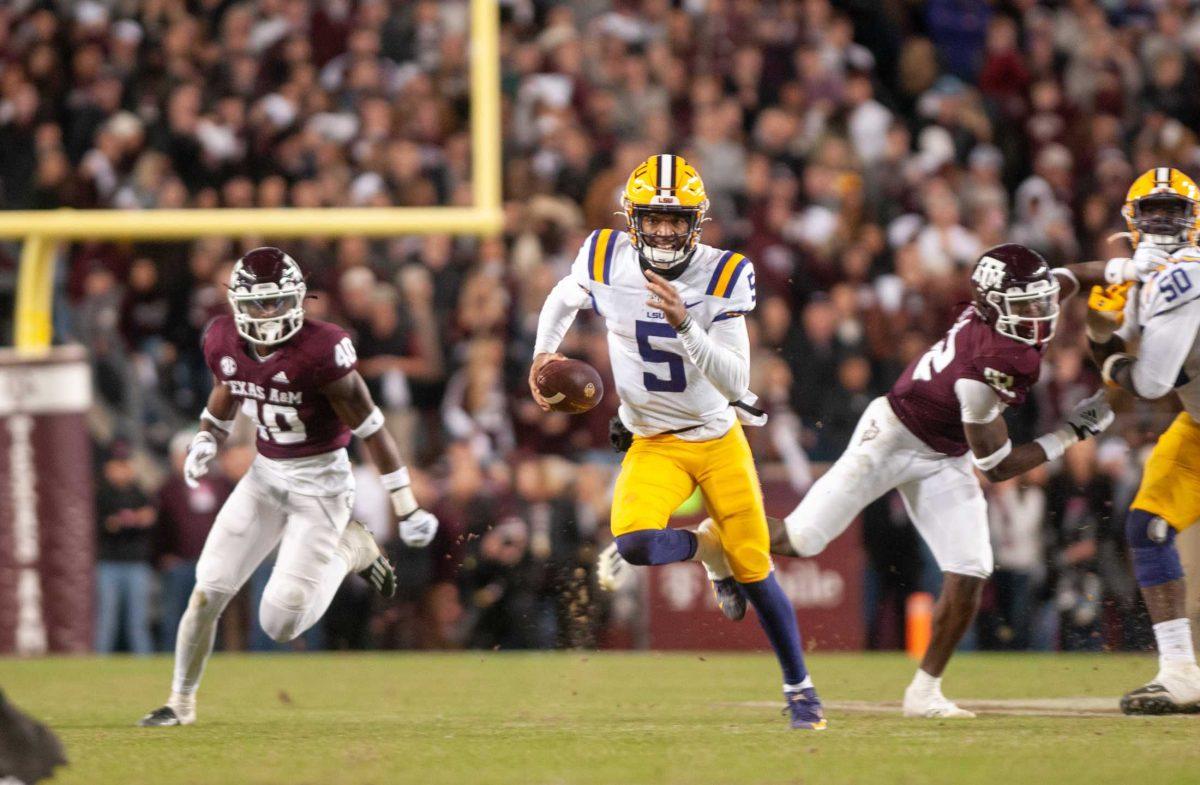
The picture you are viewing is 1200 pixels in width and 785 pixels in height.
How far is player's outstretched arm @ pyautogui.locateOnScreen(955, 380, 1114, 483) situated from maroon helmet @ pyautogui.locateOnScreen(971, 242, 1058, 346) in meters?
0.26

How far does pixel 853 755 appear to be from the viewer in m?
5.45

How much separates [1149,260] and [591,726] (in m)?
2.64

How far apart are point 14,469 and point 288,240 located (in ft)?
7.73

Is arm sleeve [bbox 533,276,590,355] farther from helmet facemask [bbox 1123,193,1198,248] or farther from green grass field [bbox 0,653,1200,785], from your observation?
helmet facemask [bbox 1123,193,1198,248]

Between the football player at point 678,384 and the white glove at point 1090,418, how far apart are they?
1.22 meters

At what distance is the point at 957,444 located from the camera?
22.6 ft

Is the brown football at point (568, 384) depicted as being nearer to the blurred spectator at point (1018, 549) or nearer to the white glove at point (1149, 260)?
the white glove at point (1149, 260)

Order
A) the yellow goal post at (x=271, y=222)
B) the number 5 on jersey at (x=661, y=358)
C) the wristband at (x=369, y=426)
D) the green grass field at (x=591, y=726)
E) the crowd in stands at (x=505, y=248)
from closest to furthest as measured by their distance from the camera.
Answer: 1. the green grass field at (x=591, y=726)
2. the number 5 on jersey at (x=661, y=358)
3. the wristband at (x=369, y=426)
4. the yellow goal post at (x=271, y=222)
5. the crowd in stands at (x=505, y=248)

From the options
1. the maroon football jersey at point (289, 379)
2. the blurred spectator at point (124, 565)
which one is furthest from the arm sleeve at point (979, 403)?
the blurred spectator at point (124, 565)

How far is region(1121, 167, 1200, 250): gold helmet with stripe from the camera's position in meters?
6.74

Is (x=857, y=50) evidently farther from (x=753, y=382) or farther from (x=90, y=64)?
(x=90, y=64)

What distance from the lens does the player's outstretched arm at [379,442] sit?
258 inches

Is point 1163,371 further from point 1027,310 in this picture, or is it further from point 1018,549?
point 1018,549

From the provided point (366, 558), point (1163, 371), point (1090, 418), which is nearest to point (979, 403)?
point (1090, 418)
